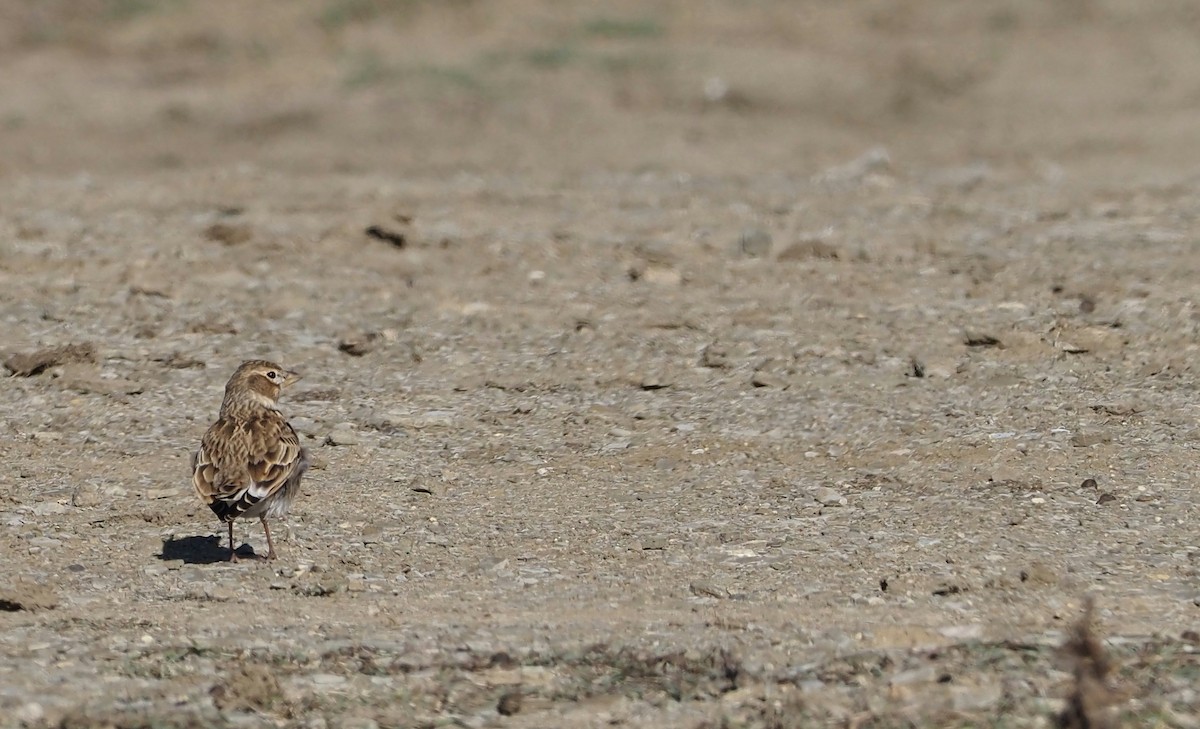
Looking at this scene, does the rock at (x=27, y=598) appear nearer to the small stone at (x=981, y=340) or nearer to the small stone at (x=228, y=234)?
the small stone at (x=981, y=340)

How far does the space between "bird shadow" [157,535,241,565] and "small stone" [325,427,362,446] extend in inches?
52.6

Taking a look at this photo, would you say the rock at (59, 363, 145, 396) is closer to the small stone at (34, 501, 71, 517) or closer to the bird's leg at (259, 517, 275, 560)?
the small stone at (34, 501, 71, 517)

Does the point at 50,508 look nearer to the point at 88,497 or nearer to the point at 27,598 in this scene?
the point at 88,497

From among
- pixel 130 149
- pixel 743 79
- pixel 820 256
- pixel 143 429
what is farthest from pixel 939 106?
pixel 143 429

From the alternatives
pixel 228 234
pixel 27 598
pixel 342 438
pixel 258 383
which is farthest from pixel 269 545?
pixel 228 234

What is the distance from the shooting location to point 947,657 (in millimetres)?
6035

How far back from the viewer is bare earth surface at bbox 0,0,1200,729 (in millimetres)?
6156

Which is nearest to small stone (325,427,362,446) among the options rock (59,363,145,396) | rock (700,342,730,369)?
rock (59,363,145,396)

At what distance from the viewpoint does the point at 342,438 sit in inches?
367

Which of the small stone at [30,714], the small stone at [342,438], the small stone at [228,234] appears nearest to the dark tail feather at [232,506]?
the small stone at [30,714]

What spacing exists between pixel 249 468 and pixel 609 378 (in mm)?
3282

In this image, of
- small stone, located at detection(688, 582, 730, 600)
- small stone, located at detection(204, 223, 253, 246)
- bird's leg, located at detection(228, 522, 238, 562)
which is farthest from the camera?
small stone, located at detection(204, 223, 253, 246)

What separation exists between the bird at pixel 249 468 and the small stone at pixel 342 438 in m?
1.01

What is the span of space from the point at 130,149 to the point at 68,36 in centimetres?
423
